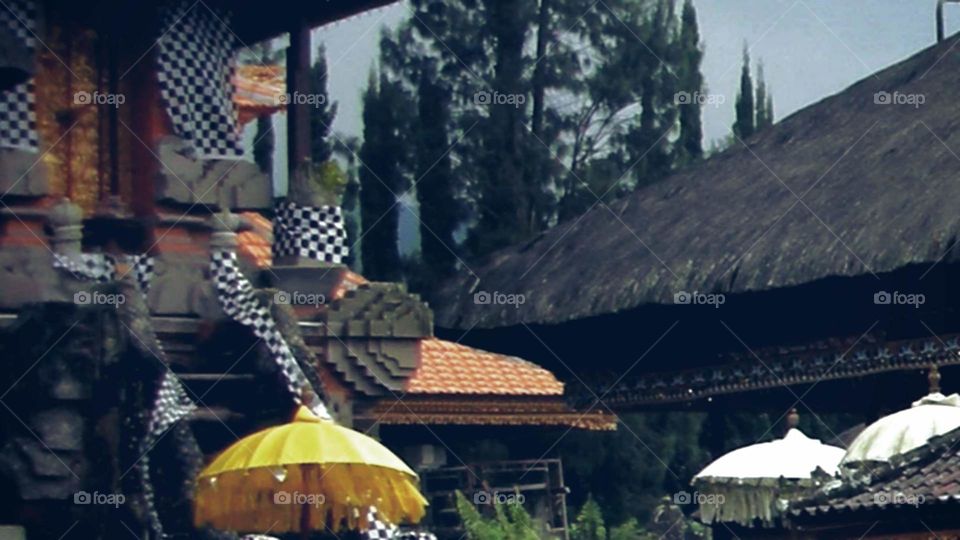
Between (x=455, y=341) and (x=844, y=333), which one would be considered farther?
(x=455, y=341)

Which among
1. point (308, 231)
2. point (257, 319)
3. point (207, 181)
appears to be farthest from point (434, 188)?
point (257, 319)

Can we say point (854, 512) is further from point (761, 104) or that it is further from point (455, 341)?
point (761, 104)

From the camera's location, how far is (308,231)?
19219mm

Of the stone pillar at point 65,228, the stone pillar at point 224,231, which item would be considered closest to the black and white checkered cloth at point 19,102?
the stone pillar at point 65,228

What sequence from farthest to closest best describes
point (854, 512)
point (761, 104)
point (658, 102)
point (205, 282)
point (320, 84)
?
point (761, 104), point (658, 102), point (320, 84), point (205, 282), point (854, 512)

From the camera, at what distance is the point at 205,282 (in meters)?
18.4

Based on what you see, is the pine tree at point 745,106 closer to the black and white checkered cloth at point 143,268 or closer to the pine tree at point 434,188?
the pine tree at point 434,188

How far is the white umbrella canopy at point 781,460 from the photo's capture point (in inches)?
727

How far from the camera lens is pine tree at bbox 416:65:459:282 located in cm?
2616

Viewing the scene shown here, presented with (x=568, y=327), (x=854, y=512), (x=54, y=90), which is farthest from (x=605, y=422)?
(x=854, y=512)

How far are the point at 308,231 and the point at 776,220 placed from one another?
3.65m

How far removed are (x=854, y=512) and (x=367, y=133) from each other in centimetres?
1356

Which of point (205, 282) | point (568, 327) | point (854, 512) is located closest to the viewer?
point (854, 512)

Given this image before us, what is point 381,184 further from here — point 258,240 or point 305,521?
point 305,521
